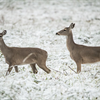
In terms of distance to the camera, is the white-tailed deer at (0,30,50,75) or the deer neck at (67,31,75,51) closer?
the white-tailed deer at (0,30,50,75)

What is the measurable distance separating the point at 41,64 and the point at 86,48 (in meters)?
1.45

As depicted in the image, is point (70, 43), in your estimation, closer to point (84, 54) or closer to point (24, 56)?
point (84, 54)

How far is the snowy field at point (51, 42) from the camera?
426 cm

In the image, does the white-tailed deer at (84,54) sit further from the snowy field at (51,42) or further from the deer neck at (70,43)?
the snowy field at (51,42)

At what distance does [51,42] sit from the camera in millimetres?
10391

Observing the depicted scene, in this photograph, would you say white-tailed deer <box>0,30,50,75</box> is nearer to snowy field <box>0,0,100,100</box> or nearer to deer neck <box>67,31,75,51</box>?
snowy field <box>0,0,100,100</box>

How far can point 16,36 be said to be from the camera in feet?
36.2

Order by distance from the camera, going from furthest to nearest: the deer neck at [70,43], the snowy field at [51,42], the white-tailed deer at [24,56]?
1. the deer neck at [70,43]
2. the white-tailed deer at [24,56]
3. the snowy field at [51,42]

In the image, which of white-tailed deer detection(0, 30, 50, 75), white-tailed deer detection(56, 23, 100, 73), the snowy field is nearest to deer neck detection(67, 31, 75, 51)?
white-tailed deer detection(56, 23, 100, 73)

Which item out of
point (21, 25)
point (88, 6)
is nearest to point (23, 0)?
point (88, 6)

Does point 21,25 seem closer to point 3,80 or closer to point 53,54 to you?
point 53,54

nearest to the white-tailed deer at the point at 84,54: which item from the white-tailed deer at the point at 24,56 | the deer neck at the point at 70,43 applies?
the deer neck at the point at 70,43

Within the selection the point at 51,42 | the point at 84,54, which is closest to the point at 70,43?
the point at 84,54

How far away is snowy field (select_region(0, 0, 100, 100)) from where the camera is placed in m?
4.26
